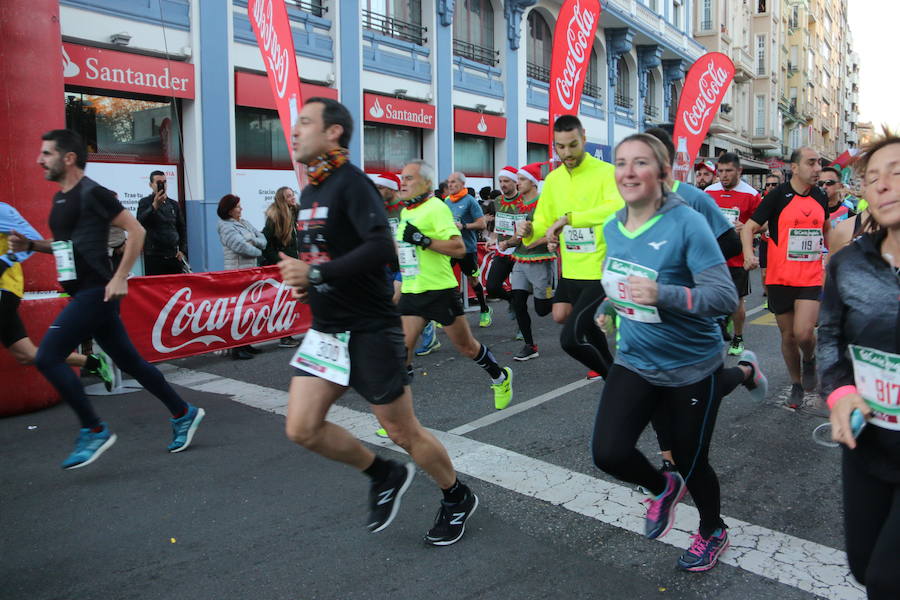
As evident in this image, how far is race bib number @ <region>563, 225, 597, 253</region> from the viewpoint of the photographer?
5340mm

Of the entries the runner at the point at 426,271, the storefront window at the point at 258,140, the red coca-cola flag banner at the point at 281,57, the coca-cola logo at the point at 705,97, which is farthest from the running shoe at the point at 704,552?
the storefront window at the point at 258,140

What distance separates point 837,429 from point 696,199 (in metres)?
2.86

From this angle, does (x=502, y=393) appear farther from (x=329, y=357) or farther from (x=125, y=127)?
(x=125, y=127)

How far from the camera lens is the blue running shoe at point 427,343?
27.5ft

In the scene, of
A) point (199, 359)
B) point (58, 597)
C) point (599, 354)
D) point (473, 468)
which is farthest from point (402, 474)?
point (199, 359)

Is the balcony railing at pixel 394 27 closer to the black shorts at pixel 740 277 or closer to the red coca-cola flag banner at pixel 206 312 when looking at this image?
the red coca-cola flag banner at pixel 206 312

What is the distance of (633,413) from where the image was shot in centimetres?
303

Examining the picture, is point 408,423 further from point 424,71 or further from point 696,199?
point 424,71

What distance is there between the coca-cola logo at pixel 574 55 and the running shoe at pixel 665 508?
6.77m

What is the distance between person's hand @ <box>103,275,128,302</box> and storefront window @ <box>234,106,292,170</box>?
8.75 metres

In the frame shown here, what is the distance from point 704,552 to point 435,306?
2.91 metres

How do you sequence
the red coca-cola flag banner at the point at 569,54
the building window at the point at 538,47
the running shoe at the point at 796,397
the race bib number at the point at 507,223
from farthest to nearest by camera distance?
Result: the building window at the point at 538,47 → the red coca-cola flag banner at the point at 569,54 → the race bib number at the point at 507,223 → the running shoe at the point at 796,397

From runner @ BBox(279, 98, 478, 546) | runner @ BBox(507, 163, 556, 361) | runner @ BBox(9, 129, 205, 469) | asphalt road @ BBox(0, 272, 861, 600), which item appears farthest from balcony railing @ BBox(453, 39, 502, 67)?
runner @ BBox(279, 98, 478, 546)

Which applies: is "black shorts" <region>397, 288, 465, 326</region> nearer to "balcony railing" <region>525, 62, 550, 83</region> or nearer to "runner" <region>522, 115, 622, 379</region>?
"runner" <region>522, 115, 622, 379</region>
